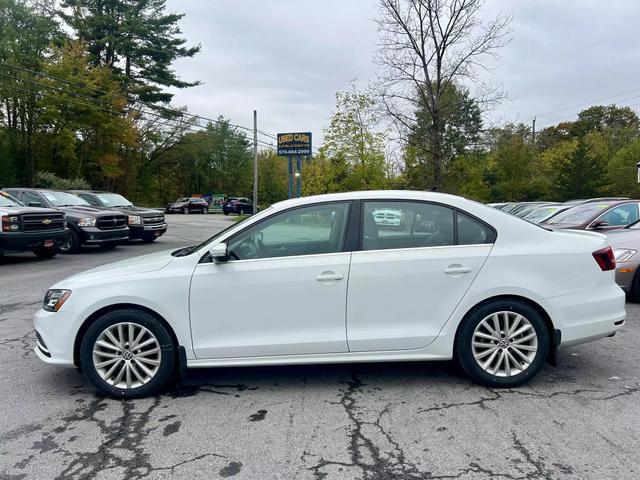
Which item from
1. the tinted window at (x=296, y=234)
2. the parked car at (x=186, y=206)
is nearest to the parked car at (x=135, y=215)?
the tinted window at (x=296, y=234)

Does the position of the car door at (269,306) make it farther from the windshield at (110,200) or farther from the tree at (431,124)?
the tree at (431,124)

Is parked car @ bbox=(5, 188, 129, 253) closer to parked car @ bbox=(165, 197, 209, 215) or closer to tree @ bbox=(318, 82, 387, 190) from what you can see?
tree @ bbox=(318, 82, 387, 190)

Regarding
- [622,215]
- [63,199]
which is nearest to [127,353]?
[622,215]

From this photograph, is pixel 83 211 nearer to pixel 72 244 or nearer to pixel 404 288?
pixel 72 244

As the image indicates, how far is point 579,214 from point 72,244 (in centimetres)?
1272

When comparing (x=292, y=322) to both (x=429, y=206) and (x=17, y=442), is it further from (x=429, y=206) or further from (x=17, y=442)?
(x=17, y=442)

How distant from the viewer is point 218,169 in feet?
219

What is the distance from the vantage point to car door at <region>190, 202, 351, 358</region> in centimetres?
367

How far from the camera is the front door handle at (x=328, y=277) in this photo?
3.67 metres

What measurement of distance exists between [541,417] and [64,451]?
319 centimetres

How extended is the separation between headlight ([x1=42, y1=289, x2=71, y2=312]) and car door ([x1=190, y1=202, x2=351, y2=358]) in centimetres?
103

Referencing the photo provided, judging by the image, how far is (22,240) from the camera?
35.3ft

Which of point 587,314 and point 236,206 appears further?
point 236,206

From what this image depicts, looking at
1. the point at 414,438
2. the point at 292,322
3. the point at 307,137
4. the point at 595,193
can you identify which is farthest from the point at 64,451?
the point at 595,193
